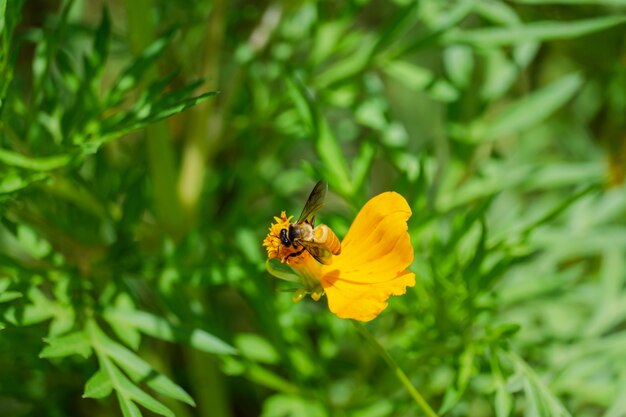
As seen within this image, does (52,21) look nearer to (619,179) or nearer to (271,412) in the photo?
(271,412)

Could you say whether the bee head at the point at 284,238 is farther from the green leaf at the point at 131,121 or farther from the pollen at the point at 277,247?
the green leaf at the point at 131,121

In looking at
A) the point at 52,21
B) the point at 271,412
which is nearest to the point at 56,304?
the point at 271,412

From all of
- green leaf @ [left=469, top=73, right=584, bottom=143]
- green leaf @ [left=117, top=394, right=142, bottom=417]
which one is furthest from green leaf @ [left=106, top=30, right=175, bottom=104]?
green leaf @ [left=469, top=73, right=584, bottom=143]

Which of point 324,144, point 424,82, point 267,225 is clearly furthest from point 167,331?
point 424,82

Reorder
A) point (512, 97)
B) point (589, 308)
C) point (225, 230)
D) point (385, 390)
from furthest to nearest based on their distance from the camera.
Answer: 1. point (512, 97)
2. point (589, 308)
3. point (225, 230)
4. point (385, 390)

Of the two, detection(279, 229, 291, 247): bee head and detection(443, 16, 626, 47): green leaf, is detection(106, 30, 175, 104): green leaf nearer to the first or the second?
detection(279, 229, 291, 247): bee head

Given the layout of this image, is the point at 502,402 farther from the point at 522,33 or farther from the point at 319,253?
the point at 522,33
